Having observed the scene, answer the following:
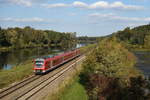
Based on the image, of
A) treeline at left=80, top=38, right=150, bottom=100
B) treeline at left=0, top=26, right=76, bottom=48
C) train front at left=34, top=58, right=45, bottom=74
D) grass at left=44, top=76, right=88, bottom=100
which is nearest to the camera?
treeline at left=80, top=38, right=150, bottom=100

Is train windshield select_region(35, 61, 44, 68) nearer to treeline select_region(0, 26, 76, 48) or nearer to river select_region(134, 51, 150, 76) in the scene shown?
river select_region(134, 51, 150, 76)

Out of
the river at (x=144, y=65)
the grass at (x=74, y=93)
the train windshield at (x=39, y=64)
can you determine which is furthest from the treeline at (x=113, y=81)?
the river at (x=144, y=65)

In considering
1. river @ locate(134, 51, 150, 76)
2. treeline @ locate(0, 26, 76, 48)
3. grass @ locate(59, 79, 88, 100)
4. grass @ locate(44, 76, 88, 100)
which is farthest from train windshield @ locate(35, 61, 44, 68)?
treeline @ locate(0, 26, 76, 48)

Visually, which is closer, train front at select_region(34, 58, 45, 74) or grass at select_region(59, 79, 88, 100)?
grass at select_region(59, 79, 88, 100)

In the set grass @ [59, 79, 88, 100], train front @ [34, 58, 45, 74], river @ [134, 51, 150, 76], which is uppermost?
train front @ [34, 58, 45, 74]

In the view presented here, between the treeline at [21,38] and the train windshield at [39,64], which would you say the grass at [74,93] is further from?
the treeline at [21,38]

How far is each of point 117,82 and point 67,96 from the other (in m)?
6.07

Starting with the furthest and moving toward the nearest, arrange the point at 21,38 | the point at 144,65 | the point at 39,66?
the point at 21,38, the point at 144,65, the point at 39,66

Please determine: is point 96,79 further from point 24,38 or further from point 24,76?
point 24,38

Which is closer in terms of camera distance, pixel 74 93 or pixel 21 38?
pixel 74 93

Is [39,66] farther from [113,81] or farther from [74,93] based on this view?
[113,81]

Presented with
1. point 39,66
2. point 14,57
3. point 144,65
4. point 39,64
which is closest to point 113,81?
point 39,66

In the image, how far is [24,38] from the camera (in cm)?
16062

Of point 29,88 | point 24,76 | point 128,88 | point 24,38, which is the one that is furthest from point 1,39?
point 128,88
